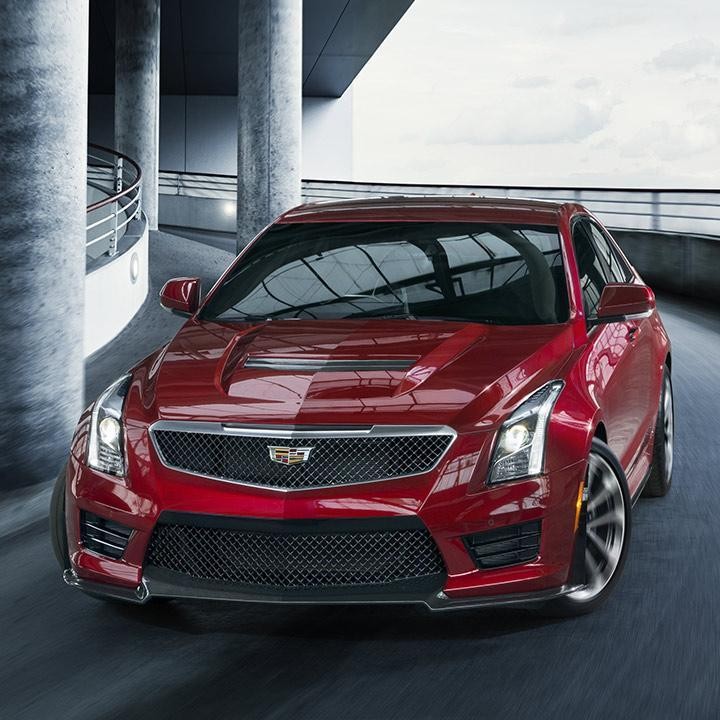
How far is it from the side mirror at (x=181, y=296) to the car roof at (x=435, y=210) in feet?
2.05

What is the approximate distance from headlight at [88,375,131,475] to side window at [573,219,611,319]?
2.05 m

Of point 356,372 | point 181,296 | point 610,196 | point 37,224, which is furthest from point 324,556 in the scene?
point 610,196

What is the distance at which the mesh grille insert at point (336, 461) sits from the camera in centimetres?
425

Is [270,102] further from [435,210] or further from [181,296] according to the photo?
[181,296]

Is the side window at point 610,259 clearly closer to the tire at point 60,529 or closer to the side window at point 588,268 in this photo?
the side window at point 588,268

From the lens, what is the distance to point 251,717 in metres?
3.78

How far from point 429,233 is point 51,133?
271 cm

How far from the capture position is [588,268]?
597cm

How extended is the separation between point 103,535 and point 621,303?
2345 millimetres

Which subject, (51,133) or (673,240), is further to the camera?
(673,240)

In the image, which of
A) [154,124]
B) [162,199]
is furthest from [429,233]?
[162,199]

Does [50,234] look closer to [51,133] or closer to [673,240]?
[51,133]

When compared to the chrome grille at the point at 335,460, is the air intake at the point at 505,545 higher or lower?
lower

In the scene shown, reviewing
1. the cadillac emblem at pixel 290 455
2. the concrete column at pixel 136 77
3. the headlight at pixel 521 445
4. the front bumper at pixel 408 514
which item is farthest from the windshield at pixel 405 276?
the concrete column at pixel 136 77
